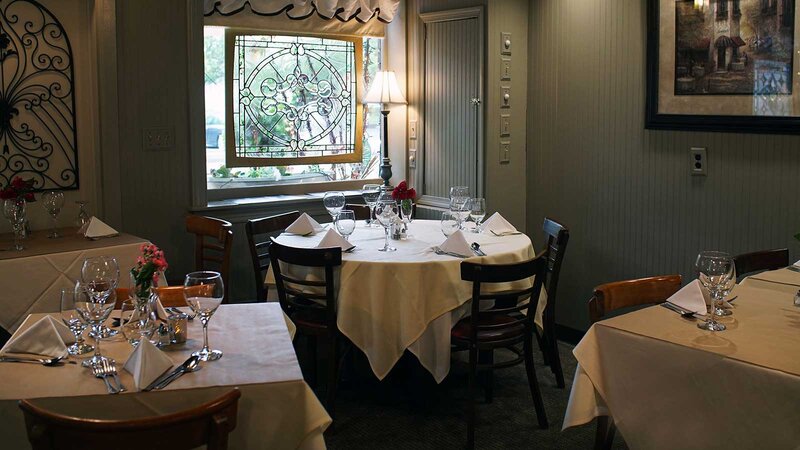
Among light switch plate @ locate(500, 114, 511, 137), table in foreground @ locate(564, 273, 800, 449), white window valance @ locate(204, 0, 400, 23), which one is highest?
white window valance @ locate(204, 0, 400, 23)

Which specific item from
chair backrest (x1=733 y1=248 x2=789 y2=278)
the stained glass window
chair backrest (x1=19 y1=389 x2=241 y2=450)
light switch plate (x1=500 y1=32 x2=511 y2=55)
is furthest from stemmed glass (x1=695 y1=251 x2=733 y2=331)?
the stained glass window

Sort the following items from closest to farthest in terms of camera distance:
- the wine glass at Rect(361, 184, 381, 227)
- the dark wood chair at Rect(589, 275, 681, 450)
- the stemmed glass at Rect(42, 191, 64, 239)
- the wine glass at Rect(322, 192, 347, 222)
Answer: the dark wood chair at Rect(589, 275, 681, 450), the stemmed glass at Rect(42, 191, 64, 239), the wine glass at Rect(322, 192, 347, 222), the wine glass at Rect(361, 184, 381, 227)

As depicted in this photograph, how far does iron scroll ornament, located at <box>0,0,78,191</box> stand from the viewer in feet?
13.3

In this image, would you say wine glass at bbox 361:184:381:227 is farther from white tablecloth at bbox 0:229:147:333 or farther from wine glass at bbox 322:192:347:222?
white tablecloth at bbox 0:229:147:333

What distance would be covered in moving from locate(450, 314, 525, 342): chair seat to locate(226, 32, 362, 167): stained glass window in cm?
219

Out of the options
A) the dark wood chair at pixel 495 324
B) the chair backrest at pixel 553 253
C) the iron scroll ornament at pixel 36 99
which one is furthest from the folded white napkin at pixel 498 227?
the iron scroll ornament at pixel 36 99

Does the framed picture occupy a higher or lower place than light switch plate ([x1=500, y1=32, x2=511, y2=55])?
lower

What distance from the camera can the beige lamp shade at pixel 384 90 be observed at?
5.37 meters

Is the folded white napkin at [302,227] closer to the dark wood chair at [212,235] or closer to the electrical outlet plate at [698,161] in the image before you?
the dark wood chair at [212,235]

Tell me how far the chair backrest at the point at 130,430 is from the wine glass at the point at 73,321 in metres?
0.50

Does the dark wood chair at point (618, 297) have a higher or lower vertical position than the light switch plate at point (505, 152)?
lower

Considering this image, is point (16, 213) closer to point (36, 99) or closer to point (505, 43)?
point (36, 99)

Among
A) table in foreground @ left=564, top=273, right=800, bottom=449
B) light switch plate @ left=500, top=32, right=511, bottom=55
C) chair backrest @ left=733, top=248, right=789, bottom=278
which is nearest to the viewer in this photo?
table in foreground @ left=564, top=273, right=800, bottom=449

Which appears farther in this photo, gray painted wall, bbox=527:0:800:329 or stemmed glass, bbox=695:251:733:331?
gray painted wall, bbox=527:0:800:329
